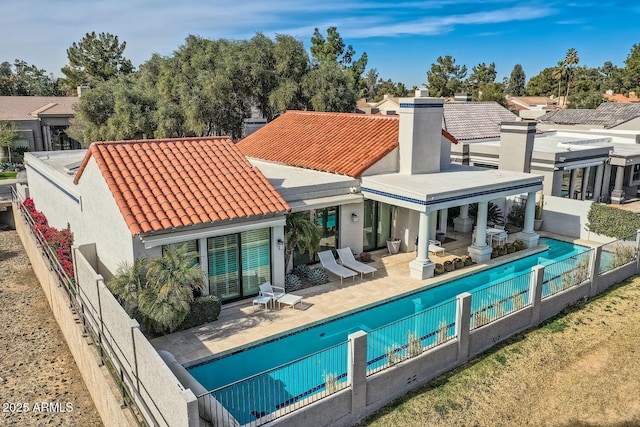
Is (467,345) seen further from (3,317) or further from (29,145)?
(29,145)

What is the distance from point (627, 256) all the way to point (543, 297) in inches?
306

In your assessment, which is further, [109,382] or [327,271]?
[327,271]

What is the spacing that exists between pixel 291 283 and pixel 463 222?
13.5 m

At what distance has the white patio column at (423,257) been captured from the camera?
2175 centimetres

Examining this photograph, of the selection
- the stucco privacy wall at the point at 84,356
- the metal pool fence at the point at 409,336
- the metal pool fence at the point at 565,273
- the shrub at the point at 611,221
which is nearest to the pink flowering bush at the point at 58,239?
the stucco privacy wall at the point at 84,356

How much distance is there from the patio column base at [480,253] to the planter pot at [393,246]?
141 inches

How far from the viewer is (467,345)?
15.8 m

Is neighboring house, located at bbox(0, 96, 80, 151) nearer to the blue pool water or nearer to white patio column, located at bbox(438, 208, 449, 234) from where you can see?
white patio column, located at bbox(438, 208, 449, 234)

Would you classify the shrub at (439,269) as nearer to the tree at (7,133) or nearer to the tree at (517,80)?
the tree at (7,133)

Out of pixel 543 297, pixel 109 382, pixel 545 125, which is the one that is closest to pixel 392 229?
pixel 543 297

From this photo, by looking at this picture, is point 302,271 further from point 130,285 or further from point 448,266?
point 130,285

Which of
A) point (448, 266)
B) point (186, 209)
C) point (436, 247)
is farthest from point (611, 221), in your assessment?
point (186, 209)

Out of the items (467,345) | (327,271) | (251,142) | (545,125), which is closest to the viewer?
(467,345)

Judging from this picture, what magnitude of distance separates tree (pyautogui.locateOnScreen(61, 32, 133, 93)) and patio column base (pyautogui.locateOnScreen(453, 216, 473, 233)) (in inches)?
3137
